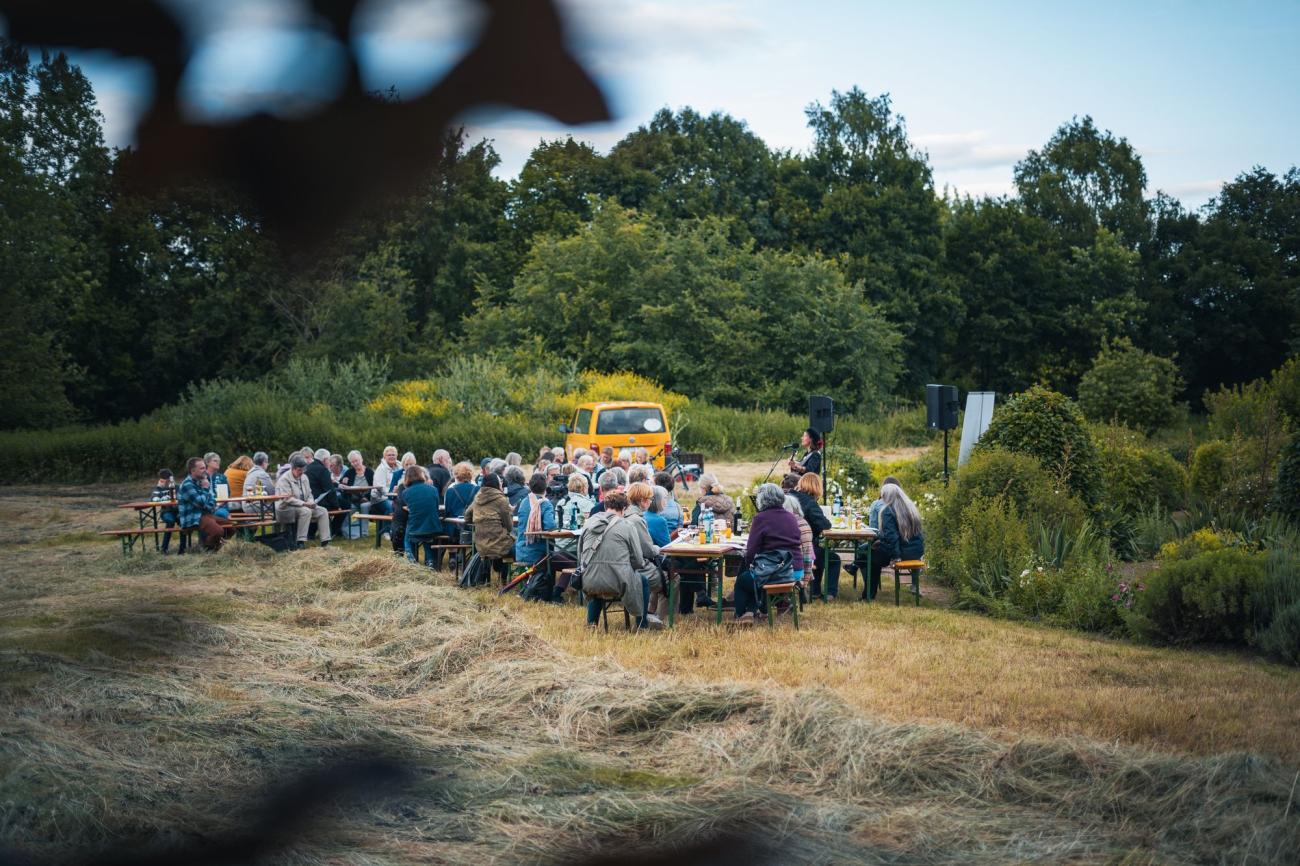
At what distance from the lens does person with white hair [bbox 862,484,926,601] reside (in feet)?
38.4

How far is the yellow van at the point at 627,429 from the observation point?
72.9 feet

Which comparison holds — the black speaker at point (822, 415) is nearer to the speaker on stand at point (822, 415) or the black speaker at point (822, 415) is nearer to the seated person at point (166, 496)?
the speaker on stand at point (822, 415)

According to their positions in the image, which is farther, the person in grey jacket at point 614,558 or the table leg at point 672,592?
the table leg at point 672,592

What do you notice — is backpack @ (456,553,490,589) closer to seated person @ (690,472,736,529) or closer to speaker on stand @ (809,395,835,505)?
seated person @ (690,472,736,529)

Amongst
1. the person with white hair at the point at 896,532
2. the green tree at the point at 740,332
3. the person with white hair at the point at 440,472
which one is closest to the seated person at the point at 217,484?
the person with white hair at the point at 440,472

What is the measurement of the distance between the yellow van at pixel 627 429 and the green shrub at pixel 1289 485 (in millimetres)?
11939

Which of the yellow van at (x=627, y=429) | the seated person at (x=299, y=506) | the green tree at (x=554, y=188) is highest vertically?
the green tree at (x=554, y=188)

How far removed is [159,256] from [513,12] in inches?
18.9

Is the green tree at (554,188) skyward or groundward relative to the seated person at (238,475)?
skyward

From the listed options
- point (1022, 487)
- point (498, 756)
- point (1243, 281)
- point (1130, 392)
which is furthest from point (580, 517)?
point (1243, 281)

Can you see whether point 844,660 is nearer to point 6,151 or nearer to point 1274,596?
point 1274,596

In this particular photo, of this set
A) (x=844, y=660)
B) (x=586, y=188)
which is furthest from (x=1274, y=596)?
(x=586, y=188)

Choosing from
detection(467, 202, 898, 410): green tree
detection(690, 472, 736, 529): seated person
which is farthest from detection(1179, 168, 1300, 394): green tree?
detection(690, 472, 736, 529): seated person

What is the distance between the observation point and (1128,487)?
1526cm
